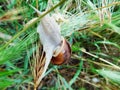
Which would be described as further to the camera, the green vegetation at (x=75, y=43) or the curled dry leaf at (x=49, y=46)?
the green vegetation at (x=75, y=43)

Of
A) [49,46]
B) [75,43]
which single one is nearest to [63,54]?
[49,46]

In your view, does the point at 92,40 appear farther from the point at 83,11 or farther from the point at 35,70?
the point at 35,70

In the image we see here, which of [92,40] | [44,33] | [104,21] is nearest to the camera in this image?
[44,33]

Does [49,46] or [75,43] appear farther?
[75,43]

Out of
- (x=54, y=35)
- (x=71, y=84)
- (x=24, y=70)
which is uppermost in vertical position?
(x=54, y=35)

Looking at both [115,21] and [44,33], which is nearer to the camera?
[44,33]

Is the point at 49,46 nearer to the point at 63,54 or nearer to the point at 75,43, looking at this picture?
the point at 63,54

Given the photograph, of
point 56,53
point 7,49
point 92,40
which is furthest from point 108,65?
point 7,49

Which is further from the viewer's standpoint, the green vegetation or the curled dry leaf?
the green vegetation
